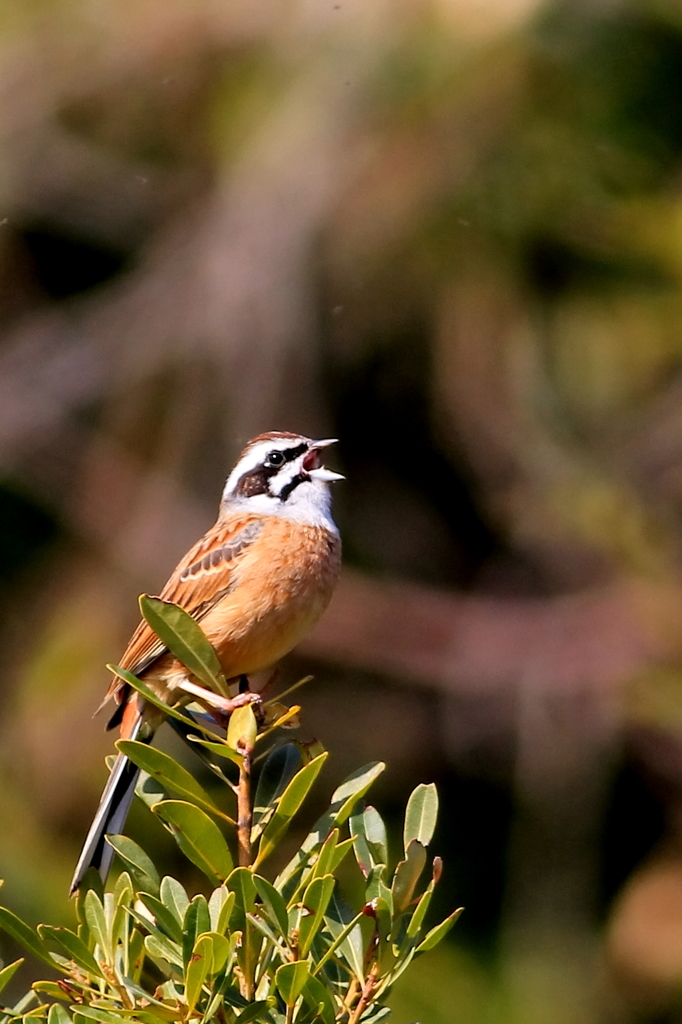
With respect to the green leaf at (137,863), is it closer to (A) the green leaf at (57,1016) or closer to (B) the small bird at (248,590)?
(A) the green leaf at (57,1016)

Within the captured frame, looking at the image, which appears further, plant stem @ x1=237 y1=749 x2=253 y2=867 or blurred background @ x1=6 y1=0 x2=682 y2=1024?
blurred background @ x1=6 y1=0 x2=682 y2=1024

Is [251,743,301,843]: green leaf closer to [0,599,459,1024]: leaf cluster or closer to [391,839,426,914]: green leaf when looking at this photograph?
[0,599,459,1024]: leaf cluster

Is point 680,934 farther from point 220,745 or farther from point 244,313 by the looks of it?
point 220,745

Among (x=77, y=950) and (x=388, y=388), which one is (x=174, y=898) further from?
(x=388, y=388)

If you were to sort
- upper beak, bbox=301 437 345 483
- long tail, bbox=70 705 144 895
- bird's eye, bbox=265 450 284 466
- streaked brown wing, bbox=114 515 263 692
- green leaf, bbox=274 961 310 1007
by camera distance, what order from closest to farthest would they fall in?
green leaf, bbox=274 961 310 1007 < long tail, bbox=70 705 144 895 < streaked brown wing, bbox=114 515 263 692 < upper beak, bbox=301 437 345 483 < bird's eye, bbox=265 450 284 466

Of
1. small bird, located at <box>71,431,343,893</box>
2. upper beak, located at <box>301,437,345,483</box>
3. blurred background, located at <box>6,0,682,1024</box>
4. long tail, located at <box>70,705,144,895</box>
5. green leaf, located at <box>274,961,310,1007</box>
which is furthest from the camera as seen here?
blurred background, located at <box>6,0,682,1024</box>

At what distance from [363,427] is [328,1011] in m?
4.73

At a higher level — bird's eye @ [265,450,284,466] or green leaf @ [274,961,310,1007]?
green leaf @ [274,961,310,1007]

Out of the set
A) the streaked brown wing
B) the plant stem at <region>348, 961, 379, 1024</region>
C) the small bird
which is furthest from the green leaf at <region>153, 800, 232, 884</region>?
the streaked brown wing

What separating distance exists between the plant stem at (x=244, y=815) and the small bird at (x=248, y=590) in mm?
684

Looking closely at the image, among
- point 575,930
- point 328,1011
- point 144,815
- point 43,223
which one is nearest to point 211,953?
point 328,1011

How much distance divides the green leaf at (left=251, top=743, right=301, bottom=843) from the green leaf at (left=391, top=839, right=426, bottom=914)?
0.28m

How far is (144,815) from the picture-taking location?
16.7ft

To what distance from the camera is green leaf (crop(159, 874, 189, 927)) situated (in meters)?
1.75
